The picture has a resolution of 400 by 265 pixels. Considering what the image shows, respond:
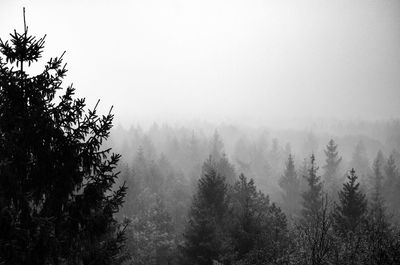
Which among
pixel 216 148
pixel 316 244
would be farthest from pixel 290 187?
pixel 316 244

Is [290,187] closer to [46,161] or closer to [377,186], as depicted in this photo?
[377,186]

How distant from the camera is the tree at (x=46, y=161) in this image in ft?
23.2

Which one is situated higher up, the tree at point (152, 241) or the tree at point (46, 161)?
the tree at point (46, 161)

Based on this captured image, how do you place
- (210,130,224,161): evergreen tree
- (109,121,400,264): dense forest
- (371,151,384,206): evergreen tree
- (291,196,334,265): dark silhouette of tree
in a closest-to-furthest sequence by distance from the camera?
(291,196,334,265): dark silhouette of tree < (109,121,400,264): dense forest < (371,151,384,206): evergreen tree < (210,130,224,161): evergreen tree

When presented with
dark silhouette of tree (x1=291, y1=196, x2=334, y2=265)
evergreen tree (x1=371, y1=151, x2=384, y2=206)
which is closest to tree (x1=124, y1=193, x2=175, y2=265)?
dark silhouette of tree (x1=291, y1=196, x2=334, y2=265)

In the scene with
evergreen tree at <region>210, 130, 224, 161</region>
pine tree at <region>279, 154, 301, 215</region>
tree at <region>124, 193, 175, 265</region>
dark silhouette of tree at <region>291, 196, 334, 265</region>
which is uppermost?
evergreen tree at <region>210, 130, 224, 161</region>

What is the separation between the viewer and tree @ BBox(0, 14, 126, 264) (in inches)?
279

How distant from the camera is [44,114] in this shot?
7.47 meters

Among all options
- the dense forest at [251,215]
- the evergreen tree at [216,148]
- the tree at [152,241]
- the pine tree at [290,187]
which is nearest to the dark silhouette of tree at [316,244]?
the dense forest at [251,215]

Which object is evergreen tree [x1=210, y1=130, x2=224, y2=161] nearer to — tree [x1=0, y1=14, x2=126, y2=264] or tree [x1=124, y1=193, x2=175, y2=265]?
tree [x1=124, y1=193, x2=175, y2=265]

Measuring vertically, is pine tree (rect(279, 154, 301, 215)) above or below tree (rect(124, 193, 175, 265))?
above

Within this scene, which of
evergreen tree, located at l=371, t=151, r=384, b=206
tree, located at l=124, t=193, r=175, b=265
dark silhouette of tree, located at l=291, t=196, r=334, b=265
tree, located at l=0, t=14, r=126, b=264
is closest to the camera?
tree, located at l=0, t=14, r=126, b=264

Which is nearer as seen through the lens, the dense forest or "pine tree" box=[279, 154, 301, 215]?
the dense forest

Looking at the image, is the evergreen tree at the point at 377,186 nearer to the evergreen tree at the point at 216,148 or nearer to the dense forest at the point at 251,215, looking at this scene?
the dense forest at the point at 251,215
